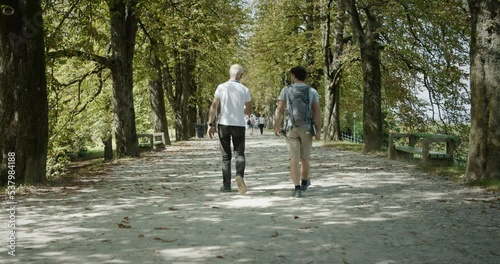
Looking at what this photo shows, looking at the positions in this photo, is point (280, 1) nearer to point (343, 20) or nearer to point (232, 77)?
point (343, 20)

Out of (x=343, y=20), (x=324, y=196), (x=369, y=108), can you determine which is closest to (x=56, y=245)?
(x=324, y=196)

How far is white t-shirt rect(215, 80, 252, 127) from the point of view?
26.0 feet

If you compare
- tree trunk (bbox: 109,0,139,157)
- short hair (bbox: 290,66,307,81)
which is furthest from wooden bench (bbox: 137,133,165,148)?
short hair (bbox: 290,66,307,81)

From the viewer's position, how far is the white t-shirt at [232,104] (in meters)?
7.91

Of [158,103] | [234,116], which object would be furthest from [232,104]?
[158,103]

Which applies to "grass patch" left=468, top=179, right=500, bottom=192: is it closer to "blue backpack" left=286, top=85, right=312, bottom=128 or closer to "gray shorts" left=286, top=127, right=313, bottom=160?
"gray shorts" left=286, top=127, right=313, bottom=160

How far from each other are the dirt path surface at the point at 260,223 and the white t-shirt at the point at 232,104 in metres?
1.17

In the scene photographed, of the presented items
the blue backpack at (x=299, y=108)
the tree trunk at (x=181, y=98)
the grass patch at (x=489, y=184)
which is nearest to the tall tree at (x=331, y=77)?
the tree trunk at (x=181, y=98)

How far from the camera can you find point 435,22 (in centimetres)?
1686

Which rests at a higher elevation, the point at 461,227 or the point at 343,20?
the point at 343,20

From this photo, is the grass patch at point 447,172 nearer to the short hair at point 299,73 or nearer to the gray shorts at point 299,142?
the gray shorts at point 299,142

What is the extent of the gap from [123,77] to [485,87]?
36.3ft

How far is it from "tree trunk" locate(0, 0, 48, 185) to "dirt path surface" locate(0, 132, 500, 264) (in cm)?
72

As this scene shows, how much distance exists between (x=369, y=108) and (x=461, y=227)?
1161cm
